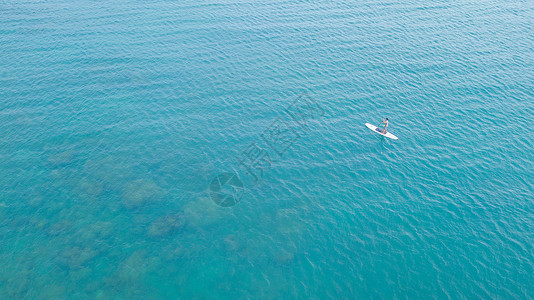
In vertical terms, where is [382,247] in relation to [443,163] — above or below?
below

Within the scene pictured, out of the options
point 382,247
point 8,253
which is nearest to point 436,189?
point 382,247

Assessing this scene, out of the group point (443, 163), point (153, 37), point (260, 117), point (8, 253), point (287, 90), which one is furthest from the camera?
point (153, 37)

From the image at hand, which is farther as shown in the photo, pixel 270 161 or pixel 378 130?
pixel 378 130

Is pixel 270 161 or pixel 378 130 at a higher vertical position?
pixel 378 130

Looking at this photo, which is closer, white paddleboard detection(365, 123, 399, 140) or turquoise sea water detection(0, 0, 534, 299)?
turquoise sea water detection(0, 0, 534, 299)

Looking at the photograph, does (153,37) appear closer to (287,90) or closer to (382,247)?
(287,90)

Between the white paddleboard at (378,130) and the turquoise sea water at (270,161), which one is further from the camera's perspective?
the white paddleboard at (378,130)

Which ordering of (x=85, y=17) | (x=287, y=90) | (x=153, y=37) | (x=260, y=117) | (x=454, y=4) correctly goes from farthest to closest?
(x=454, y=4)
(x=85, y=17)
(x=153, y=37)
(x=287, y=90)
(x=260, y=117)

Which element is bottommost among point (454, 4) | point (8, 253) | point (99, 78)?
point (8, 253)
